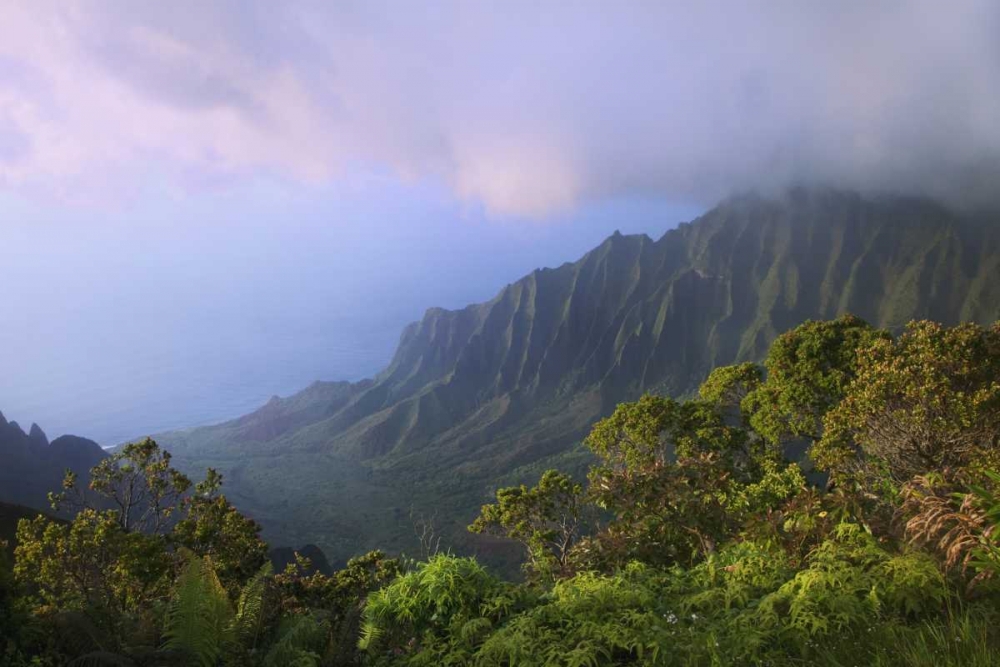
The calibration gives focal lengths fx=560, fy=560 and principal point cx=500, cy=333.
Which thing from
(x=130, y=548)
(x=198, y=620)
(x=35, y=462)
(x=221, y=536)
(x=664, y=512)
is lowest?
(x=221, y=536)

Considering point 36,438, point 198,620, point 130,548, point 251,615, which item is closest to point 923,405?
point 251,615

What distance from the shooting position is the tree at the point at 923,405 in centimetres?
1484

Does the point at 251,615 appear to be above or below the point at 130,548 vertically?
above

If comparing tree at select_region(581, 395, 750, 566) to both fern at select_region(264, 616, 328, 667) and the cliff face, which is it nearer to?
fern at select_region(264, 616, 328, 667)

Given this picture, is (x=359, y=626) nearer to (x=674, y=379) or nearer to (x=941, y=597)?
(x=941, y=597)

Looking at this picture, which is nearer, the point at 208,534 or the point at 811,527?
the point at 811,527

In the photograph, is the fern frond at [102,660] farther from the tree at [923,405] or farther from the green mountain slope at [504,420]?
the green mountain slope at [504,420]

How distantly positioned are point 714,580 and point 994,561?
256 centimetres

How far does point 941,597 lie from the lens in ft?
17.3

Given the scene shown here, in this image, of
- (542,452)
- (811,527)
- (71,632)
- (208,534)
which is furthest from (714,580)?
(542,452)

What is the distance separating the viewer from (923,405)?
15.2 meters

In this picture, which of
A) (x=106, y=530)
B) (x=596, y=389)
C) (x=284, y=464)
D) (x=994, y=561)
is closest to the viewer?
(x=994, y=561)

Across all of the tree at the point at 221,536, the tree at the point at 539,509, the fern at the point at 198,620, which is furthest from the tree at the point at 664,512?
the tree at the point at 221,536

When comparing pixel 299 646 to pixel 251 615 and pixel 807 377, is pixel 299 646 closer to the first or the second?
pixel 251 615
